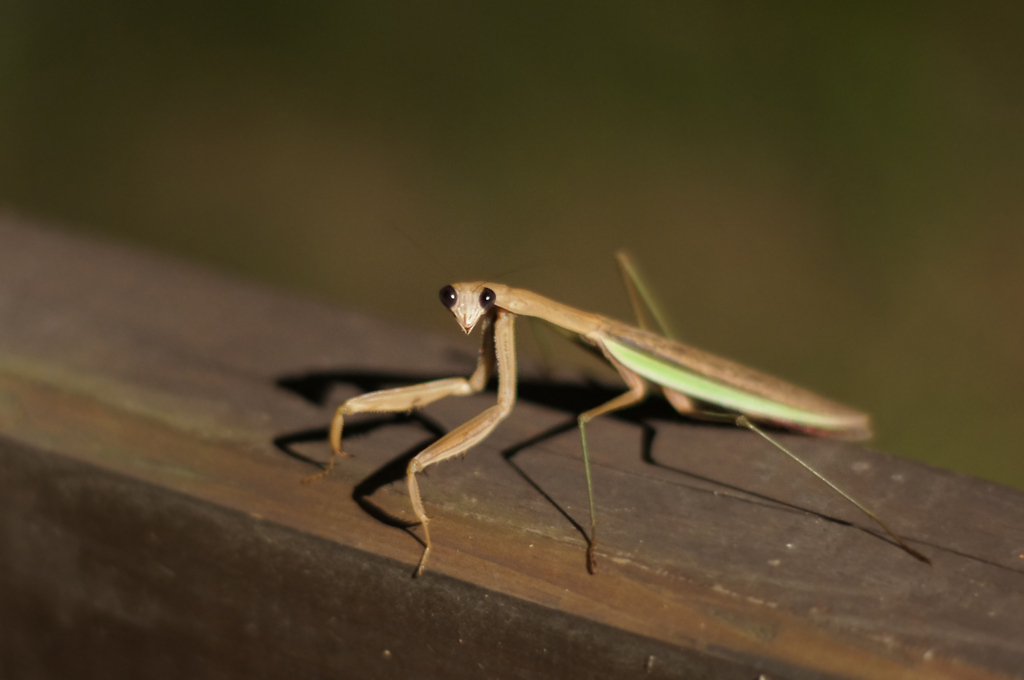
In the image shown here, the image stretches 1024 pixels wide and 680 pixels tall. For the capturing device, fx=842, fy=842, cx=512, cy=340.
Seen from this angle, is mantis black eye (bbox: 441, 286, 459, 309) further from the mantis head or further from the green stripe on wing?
the green stripe on wing

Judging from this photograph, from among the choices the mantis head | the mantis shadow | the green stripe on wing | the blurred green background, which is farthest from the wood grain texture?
the blurred green background

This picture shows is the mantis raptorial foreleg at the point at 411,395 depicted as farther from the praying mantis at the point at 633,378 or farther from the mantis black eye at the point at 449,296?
the mantis black eye at the point at 449,296

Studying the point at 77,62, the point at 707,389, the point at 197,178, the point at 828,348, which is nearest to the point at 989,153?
the point at 828,348

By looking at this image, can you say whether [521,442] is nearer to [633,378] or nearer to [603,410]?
[603,410]

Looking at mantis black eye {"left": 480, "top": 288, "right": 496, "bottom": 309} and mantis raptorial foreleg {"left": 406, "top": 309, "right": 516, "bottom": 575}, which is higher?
Answer: mantis black eye {"left": 480, "top": 288, "right": 496, "bottom": 309}

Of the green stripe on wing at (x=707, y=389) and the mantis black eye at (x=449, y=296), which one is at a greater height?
the mantis black eye at (x=449, y=296)

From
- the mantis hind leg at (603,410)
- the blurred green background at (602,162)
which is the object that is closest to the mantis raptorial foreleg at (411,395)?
the mantis hind leg at (603,410)
